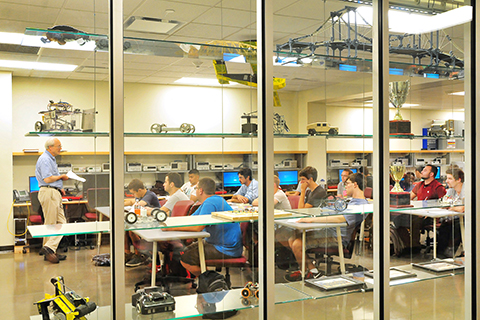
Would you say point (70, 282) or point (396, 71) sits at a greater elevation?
point (396, 71)

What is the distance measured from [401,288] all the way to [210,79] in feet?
6.02

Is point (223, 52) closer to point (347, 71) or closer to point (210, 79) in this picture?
point (210, 79)

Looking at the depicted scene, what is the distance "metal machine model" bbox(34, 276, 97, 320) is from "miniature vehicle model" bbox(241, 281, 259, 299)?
28.2 inches

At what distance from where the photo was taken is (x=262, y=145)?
177 cm

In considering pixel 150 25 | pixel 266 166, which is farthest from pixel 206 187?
pixel 150 25

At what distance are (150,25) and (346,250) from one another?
5.63 feet

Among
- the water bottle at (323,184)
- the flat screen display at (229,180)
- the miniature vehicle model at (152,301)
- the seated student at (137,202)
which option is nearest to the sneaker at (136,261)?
the seated student at (137,202)

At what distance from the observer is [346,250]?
8.22 feet

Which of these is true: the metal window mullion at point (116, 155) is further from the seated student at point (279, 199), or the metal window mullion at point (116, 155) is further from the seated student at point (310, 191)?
the seated student at point (310, 191)

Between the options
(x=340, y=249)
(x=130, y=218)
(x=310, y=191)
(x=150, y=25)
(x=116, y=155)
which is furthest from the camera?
(x=340, y=249)

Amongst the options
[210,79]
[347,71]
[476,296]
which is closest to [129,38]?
[210,79]

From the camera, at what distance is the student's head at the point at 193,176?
1.98 m

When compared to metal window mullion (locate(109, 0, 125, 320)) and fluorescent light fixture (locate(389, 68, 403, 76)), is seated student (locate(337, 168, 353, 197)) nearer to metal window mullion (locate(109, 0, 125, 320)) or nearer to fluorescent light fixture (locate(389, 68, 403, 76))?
fluorescent light fixture (locate(389, 68, 403, 76))

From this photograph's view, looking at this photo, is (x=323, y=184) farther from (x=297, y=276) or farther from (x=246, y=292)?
(x=246, y=292)
